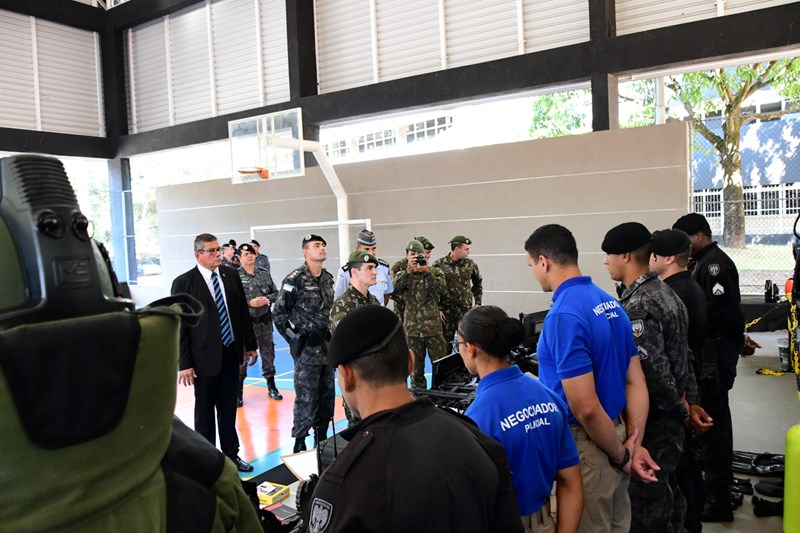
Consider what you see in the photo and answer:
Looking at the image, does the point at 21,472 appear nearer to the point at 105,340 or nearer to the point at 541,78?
the point at 105,340

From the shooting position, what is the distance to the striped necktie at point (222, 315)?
4379 mm

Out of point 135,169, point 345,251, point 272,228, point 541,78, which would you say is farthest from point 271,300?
point 135,169

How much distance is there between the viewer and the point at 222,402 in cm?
441

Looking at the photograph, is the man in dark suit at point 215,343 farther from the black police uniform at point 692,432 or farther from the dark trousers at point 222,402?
the black police uniform at point 692,432

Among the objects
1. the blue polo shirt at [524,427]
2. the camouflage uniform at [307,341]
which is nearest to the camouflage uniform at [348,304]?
the camouflage uniform at [307,341]

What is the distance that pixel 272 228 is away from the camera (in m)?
10.8

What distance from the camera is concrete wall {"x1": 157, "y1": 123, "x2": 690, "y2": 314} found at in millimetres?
7828

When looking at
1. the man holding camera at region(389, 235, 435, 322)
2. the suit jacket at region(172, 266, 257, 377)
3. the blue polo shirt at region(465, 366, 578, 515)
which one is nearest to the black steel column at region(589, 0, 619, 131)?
the man holding camera at region(389, 235, 435, 322)

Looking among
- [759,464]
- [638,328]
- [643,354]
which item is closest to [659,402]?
[643,354]

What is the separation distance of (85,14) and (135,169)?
11.5ft

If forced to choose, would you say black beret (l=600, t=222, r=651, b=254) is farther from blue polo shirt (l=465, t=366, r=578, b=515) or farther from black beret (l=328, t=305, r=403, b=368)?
black beret (l=328, t=305, r=403, b=368)

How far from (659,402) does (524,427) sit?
3.94 feet

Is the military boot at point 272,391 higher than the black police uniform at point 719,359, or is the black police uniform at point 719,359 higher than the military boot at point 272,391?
the black police uniform at point 719,359

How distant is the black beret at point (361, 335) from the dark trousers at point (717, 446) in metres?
3.15
